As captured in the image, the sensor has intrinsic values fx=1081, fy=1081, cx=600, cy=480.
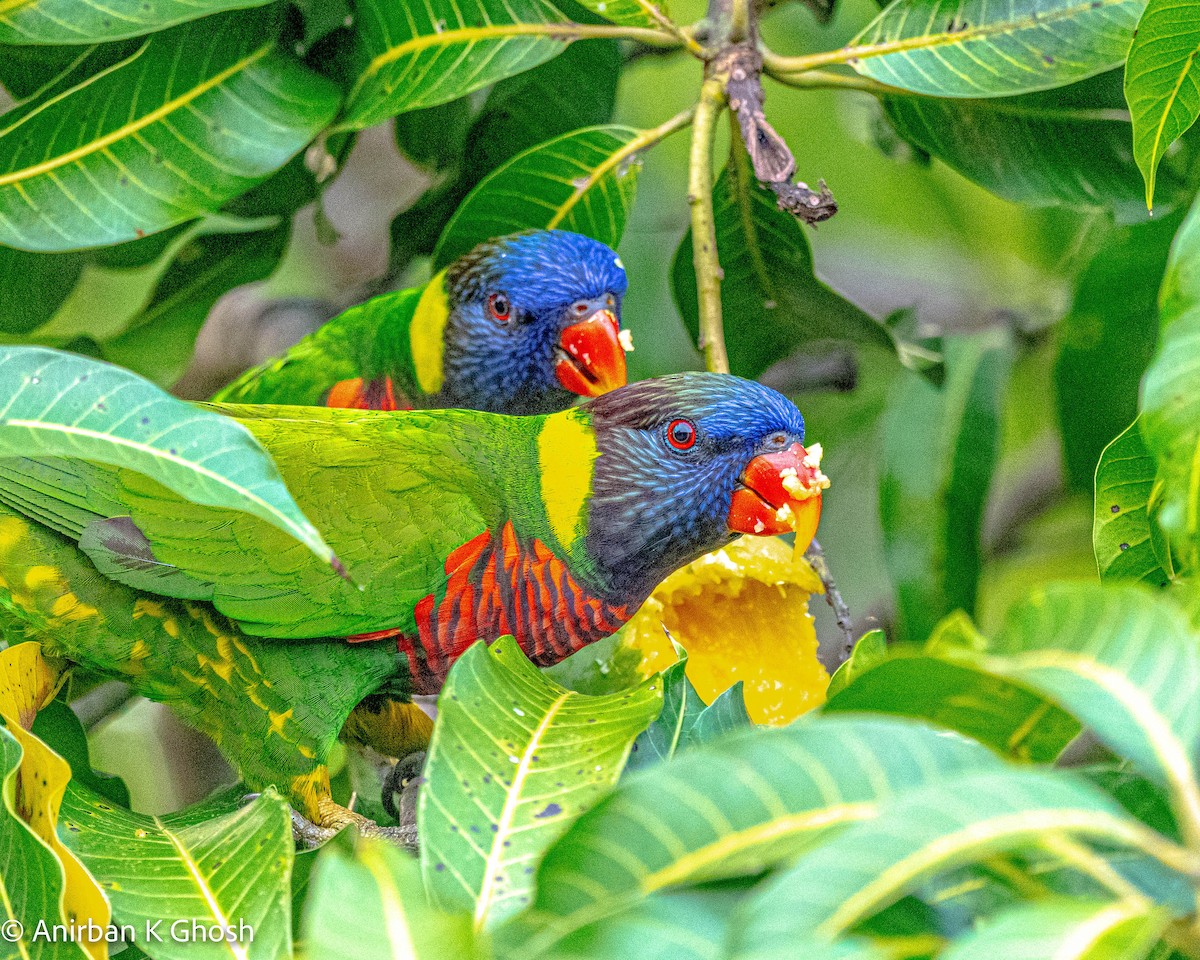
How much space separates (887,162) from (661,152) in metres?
0.61

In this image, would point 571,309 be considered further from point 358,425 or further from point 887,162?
point 887,162

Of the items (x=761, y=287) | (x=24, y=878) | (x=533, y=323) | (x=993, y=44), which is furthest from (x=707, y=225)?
(x=24, y=878)

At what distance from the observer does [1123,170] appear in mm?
1611

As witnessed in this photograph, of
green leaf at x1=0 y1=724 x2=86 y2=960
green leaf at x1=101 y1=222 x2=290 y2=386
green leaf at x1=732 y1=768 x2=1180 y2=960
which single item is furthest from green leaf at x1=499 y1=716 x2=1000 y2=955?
green leaf at x1=101 y1=222 x2=290 y2=386

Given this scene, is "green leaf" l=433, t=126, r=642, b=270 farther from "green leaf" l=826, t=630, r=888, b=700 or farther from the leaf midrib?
"green leaf" l=826, t=630, r=888, b=700

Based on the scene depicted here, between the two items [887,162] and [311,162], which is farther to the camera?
[887,162]

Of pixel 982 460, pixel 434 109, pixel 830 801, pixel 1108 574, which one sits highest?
pixel 434 109

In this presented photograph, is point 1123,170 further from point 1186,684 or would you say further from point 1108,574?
point 1186,684

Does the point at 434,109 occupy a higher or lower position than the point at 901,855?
higher

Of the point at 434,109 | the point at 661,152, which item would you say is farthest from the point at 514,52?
the point at 661,152

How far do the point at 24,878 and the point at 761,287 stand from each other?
4.46ft

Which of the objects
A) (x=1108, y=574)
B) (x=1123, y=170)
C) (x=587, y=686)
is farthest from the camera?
(x=1123, y=170)

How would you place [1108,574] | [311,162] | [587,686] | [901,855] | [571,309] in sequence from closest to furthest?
[901,855]
[1108,574]
[587,686]
[311,162]
[571,309]

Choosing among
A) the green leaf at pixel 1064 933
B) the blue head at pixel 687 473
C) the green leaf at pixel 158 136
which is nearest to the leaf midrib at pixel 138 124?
the green leaf at pixel 158 136
